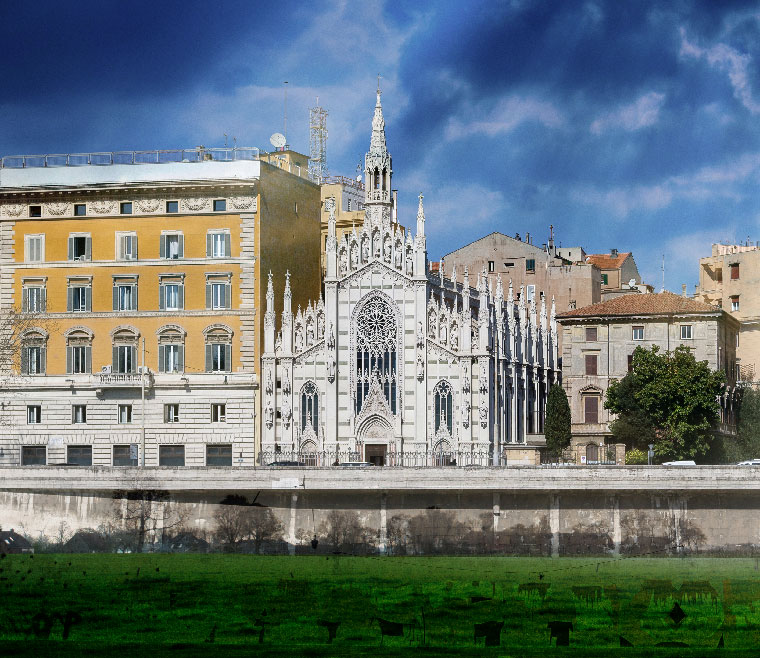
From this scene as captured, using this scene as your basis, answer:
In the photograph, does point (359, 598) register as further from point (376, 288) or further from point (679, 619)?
point (376, 288)

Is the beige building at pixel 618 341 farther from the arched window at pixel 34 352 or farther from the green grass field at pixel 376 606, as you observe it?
the green grass field at pixel 376 606

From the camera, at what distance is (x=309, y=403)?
86688mm

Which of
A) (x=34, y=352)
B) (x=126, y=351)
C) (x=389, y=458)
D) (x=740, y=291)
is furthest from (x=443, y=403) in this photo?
(x=740, y=291)

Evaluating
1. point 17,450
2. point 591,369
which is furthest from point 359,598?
point 591,369

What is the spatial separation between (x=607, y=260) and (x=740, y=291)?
16.9 meters

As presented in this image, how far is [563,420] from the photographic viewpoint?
9288cm

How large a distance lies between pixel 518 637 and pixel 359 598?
8.41m

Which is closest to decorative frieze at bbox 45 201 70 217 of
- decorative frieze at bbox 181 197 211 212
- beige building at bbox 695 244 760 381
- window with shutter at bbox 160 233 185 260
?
window with shutter at bbox 160 233 185 260

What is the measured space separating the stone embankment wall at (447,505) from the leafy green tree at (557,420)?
2448 cm

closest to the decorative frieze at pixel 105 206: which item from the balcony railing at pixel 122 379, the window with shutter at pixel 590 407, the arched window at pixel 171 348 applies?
the arched window at pixel 171 348

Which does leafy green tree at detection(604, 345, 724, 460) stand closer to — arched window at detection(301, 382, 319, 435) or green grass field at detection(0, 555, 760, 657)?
arched window at detection(301, 382, 319, 435)

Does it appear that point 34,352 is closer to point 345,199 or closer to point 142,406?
point 142,406

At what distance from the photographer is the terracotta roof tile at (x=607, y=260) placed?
126000 mm

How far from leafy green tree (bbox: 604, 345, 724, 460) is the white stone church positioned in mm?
6516
